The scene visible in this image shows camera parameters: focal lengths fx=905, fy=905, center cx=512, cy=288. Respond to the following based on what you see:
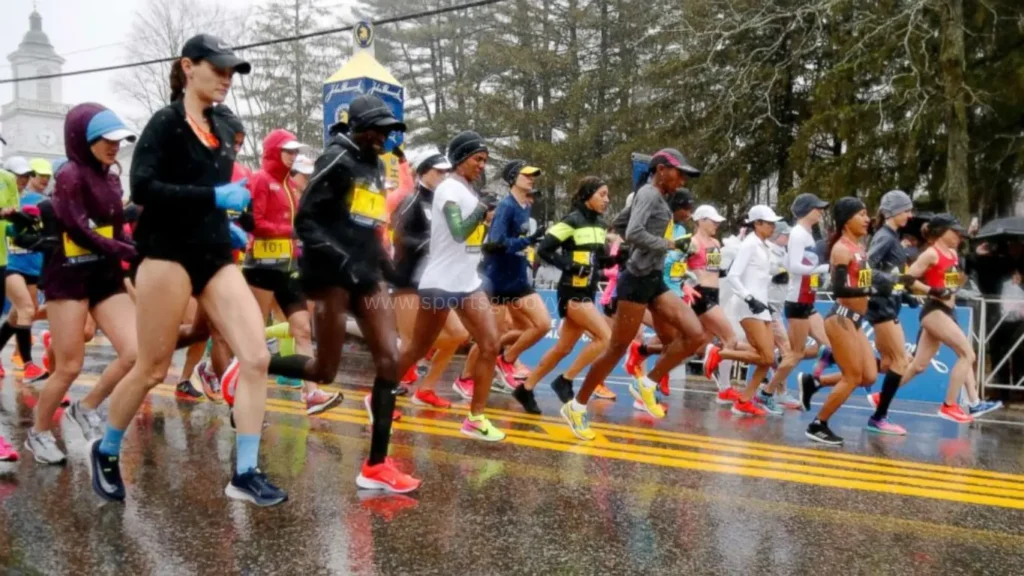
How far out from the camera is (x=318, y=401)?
6.83 m

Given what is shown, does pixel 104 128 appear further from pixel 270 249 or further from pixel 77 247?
pixel 270 249

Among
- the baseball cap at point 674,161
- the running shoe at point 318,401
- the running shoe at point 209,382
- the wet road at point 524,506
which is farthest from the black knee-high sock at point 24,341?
the baseball cap at point 674,161

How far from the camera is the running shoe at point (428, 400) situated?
7883 mm

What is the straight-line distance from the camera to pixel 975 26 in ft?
52.2

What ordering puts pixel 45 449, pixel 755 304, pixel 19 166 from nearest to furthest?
pixel 45 449, pixel 755 304, pixel 19 166

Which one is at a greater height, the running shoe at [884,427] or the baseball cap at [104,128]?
the baseball cap at [104,128]

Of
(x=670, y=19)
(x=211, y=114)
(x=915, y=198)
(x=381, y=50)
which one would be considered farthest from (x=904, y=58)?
(x=381, y=50)

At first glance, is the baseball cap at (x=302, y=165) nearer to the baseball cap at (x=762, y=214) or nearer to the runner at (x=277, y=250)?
the runner at (x=277, y=250)

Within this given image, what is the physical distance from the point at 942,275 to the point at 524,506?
5.24 metres

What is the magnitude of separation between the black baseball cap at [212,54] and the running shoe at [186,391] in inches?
168

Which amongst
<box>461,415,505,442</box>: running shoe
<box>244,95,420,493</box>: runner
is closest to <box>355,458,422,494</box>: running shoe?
<box>244,95,420,493</box>: runner

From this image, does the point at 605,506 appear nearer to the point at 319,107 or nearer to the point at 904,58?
the point at 904,58

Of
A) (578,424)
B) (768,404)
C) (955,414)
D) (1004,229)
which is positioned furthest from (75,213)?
(1004,229)

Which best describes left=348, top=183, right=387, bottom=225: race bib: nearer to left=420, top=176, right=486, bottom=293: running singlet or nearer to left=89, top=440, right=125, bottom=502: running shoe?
left=420, top=176, right=486, bottom=293: running singlet
